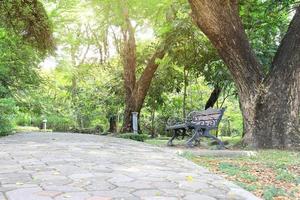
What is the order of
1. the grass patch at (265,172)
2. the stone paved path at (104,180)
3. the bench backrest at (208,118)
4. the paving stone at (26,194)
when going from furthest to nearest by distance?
the bench backrest at (208,118) < the grass patch at (265,172) < the stone paved path at (104,180) < the paving stone at (26,194)

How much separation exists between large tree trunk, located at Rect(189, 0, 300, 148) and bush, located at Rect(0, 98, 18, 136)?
5.25m

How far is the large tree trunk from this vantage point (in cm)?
891

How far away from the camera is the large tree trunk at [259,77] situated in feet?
29.2

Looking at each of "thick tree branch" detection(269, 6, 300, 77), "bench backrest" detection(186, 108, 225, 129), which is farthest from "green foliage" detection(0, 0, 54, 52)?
"thick tree branch" detection(269, 6, 300, 77)

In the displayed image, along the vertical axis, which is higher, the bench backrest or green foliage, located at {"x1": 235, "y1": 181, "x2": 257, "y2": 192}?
the bench backrest

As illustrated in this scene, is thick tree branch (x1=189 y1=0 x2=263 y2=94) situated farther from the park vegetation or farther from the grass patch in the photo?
the grass patch

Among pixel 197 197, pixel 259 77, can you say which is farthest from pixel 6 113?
pixel 197 197

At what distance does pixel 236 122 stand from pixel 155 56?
547 inches

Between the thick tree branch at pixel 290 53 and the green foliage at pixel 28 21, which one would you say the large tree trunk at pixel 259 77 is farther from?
the green foliage at pixel 28 21

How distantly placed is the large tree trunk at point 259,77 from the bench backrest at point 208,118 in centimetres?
81

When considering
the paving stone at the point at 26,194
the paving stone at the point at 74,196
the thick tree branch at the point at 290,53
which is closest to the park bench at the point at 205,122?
the thick tree branch at the point at 290,53

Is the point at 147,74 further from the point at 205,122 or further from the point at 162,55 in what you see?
the point at 205,122

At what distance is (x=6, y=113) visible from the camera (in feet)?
38.2

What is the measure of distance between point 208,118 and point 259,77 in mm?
1411
